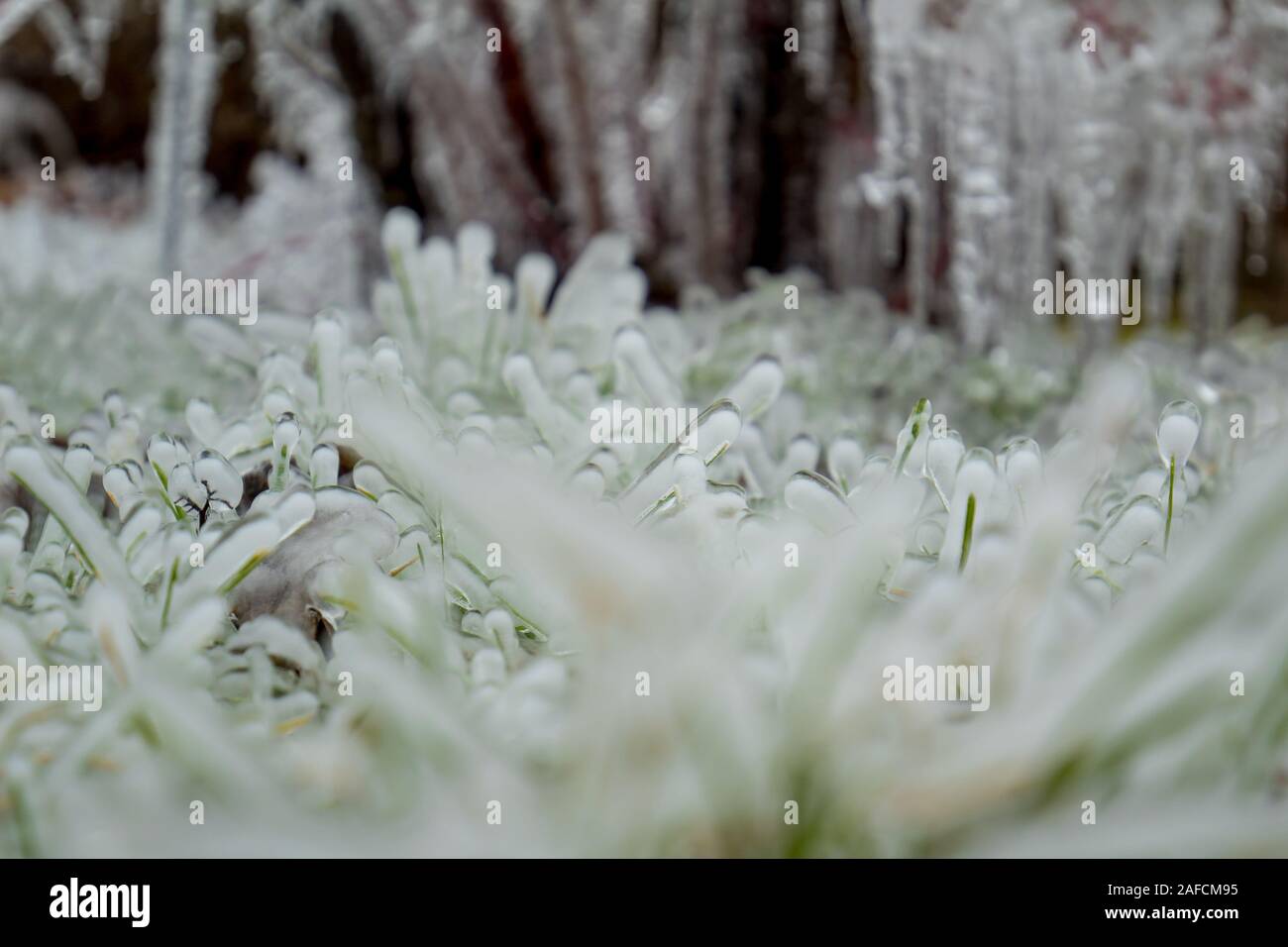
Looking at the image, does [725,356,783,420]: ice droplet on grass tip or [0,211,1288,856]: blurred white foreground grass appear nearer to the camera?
[0,211,1288,856]: blurred white foreground grass

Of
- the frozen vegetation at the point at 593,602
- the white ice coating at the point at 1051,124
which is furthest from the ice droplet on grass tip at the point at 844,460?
the white ice coating at the point at 1051,124

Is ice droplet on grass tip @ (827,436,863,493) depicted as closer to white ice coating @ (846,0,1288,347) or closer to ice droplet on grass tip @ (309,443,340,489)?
ice droplet on grass tip @ (309,443,340,489)

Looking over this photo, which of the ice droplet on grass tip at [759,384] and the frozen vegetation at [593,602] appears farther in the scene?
the ice droplet on grass tip at [759,384]

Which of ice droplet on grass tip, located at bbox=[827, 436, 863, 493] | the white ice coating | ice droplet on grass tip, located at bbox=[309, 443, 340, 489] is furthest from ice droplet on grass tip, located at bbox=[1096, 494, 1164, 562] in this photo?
the white ice coating

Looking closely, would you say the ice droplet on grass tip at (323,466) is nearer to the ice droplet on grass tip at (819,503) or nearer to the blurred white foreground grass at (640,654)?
the blurred white foreground grass at (640,654)

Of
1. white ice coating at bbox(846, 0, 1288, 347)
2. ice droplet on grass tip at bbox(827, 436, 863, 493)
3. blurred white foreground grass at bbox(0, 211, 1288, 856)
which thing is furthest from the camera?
white ice coating at bbox(846, 0, 1288, 347)

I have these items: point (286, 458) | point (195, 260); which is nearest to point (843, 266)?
point (195, 260)

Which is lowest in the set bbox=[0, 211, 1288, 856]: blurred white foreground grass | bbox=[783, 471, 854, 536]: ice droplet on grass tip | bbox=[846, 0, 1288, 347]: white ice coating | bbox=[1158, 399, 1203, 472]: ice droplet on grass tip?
bbox=[0, 211, 1288, 856]: blurred white foreground grass

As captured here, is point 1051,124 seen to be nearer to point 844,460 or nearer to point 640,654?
point 844,460
